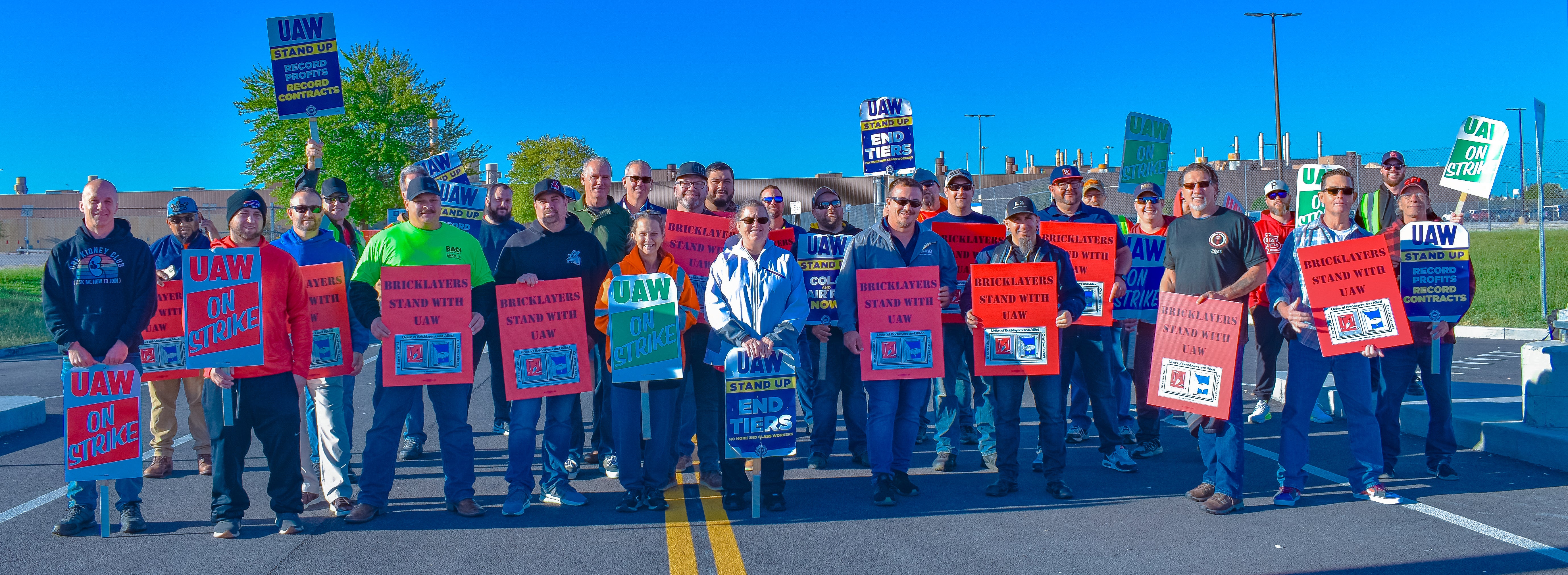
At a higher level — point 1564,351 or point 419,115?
point 419,115

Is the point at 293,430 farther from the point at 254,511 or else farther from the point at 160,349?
the point at 160,349

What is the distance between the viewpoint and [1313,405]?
6176 mm

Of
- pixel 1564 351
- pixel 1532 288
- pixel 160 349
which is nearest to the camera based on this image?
pixel 160 349

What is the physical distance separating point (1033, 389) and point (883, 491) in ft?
4.06

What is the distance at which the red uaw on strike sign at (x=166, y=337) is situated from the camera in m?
6.15

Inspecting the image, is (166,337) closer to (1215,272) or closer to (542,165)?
(1215,272)

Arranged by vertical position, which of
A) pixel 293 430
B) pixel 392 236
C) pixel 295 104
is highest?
pixel 295 104

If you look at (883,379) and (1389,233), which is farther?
(1389,233)

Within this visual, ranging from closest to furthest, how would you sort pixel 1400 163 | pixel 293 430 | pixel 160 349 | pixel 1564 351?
pixel 293 430 < pixel 160 349 < pixel 1564 351 < pixel 1400 163

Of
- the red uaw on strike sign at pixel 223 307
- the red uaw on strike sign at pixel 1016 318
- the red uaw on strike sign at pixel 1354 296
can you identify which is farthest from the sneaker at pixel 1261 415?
the red uaw on strike sign at pixel 223 307

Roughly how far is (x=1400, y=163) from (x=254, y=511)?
9.09m

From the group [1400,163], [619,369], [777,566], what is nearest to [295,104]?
[619,369]

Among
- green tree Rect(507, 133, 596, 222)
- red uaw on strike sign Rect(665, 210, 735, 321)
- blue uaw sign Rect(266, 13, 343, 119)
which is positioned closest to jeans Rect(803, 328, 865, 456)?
red uaw on strike sign Rect(665, 210, 735, 321)

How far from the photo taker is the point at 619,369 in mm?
6027
